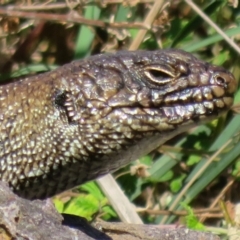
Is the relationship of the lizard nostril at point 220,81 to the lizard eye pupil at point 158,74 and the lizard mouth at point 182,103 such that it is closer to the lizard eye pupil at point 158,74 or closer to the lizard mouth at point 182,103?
the lizard mouth at point 182,103

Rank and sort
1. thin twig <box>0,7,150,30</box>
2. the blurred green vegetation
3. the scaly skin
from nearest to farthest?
the scaly skin < thin twig <box>0,7,150,30</box> < the blurred green vegetation

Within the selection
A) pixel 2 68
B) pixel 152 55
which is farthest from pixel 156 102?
pixel 2 68

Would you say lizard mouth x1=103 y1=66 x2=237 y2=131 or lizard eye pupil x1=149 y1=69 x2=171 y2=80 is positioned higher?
lizard eye pupil x1=149 y1=69 x2=171 y2=80

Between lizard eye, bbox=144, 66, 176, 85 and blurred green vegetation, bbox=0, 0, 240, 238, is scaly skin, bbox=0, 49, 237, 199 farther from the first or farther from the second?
blurred green vegetation, bbox=0, 0, 240, 238

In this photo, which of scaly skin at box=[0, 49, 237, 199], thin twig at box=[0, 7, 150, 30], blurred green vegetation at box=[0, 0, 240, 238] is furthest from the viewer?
blurred green vegetation at box=[0, 0, 240, 238]

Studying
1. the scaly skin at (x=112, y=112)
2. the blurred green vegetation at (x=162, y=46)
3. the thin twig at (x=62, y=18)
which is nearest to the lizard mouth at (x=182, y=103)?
the scaly skin at (x=112, y=112)

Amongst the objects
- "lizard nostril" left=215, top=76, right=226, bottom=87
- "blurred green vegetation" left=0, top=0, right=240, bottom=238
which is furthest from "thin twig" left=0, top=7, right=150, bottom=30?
"lizard nostril" left=215, top=76, right=226, bottom=87

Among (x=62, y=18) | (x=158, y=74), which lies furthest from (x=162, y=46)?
(x=158, y=74)

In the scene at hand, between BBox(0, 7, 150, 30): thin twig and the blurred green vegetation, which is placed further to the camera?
the blurred green vegetation

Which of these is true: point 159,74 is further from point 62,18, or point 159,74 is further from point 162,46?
point 162,46
